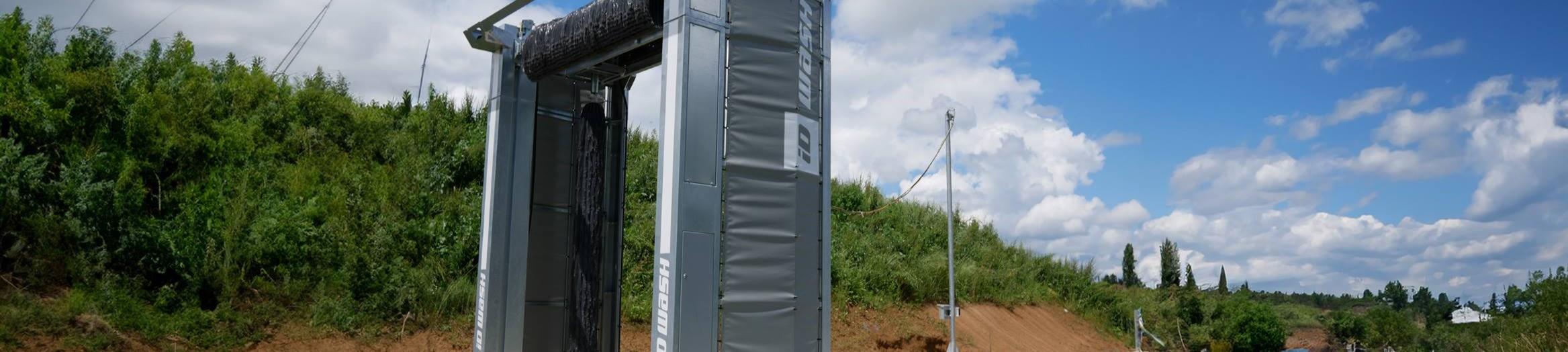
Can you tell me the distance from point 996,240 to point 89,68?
1969cm

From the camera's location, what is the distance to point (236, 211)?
1231cm

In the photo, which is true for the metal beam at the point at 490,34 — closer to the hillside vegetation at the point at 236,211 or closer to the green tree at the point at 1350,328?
the hillside vegetation at the point at 236,211

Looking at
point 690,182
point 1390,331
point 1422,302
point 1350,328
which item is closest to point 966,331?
point 690,182

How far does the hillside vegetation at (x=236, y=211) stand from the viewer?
10664 mm

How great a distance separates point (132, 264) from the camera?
36.4ft

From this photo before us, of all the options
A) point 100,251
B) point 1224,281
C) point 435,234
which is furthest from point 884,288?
point 1224,281

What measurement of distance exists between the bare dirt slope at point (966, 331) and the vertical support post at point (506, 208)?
4.24m

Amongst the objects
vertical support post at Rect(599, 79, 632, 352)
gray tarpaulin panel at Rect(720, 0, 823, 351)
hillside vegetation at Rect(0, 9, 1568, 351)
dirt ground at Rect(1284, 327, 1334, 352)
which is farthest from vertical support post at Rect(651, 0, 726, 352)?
dirt ground at Rect(1284, 327, 1334, 352)

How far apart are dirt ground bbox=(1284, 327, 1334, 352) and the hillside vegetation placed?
1673 inches

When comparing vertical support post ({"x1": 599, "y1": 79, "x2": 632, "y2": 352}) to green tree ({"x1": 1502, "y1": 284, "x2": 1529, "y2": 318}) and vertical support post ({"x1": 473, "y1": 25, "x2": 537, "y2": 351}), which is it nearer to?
vertical support post ({"x1": 473, "y1": 25, "x2": 537, "y2": 351})

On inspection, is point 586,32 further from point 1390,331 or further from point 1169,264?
point 1390,331

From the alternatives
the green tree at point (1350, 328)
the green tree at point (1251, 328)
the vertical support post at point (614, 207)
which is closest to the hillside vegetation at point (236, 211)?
the vertical support post at point (614, 207)

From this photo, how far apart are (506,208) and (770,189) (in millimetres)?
3194

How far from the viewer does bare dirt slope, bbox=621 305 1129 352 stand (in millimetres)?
14773
